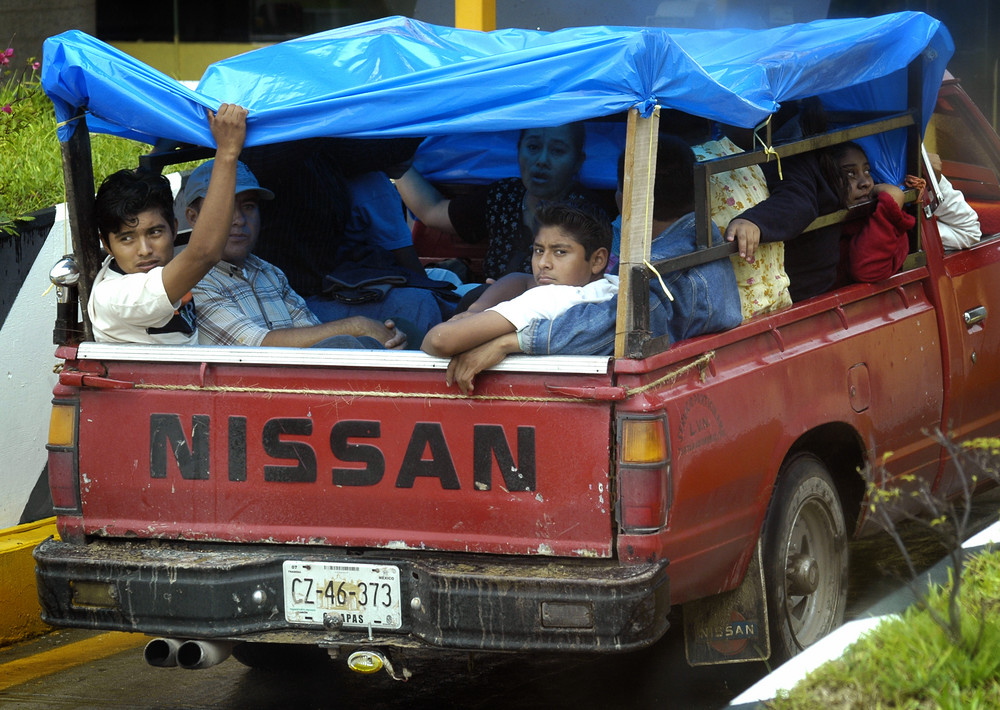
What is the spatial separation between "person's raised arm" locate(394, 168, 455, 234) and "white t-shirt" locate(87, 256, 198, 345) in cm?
217

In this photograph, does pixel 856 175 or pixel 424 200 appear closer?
pixel 856 175

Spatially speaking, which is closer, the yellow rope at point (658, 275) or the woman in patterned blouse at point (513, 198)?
the yellow rope at point (658, 275)

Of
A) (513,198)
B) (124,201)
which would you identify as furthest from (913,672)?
A: (513,198)

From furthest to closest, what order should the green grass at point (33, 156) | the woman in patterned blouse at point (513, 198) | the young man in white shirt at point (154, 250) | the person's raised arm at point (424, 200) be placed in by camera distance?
1. the green grass at point (33, 156)
2. the person's raised arm at point (424, 200)
3. the woman in patterned blouse at point (513, 198)
4. the young man in white shirt at point (154, 250)

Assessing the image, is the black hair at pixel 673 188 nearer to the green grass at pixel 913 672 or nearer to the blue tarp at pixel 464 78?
the blue tarp at pixel 464 78

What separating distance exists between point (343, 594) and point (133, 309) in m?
1.12

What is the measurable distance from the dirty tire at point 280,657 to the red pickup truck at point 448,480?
3.17 feet

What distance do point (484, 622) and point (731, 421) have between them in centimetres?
93

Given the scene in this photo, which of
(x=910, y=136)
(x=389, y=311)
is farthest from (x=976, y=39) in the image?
(x=389, y=311)

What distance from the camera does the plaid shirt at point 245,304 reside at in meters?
4.58

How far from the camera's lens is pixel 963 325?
201 inches

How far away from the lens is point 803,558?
4.25 meters

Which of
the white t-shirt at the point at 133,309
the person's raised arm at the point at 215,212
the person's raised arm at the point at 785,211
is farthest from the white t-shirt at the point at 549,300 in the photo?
the white t-shirt at the point at 133,309

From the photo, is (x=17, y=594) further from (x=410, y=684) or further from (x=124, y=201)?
(x=124, y=201)
